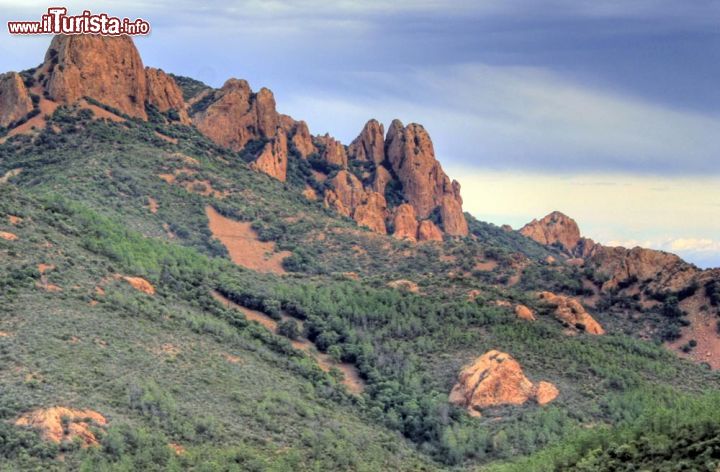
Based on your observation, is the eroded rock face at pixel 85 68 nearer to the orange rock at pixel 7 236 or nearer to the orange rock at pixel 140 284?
the orange rock at pixel 140 284

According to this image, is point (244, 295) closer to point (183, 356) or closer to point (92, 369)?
point (183, 356)

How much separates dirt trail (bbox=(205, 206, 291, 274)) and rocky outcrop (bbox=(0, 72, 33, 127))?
34843 mm

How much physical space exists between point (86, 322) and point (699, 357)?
3051 inches

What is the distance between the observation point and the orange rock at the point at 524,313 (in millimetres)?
136250

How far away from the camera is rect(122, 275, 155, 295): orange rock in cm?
12075

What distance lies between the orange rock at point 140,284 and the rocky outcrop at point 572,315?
1869 inches

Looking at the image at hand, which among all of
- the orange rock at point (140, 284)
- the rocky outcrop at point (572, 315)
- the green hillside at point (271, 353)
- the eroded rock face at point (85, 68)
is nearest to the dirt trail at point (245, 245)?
the green hillside at point (271, 353)

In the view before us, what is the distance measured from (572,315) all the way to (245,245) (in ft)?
180

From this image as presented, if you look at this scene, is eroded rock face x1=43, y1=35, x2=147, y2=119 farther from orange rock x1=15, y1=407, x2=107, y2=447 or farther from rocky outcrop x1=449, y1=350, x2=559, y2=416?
orange rock x1=15, y1=407, x2=107, y2=447

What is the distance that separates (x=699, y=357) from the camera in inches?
5694

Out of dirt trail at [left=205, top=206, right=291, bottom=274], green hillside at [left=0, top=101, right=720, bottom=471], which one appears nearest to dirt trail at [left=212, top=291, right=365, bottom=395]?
green hillside at [left=0, top=101, right=720, bottom=471]

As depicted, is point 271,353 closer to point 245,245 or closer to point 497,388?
point 497,388

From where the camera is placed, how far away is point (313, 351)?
128 metres

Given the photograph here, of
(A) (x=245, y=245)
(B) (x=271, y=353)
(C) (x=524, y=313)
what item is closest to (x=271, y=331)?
(B) (x=271, y=353)
